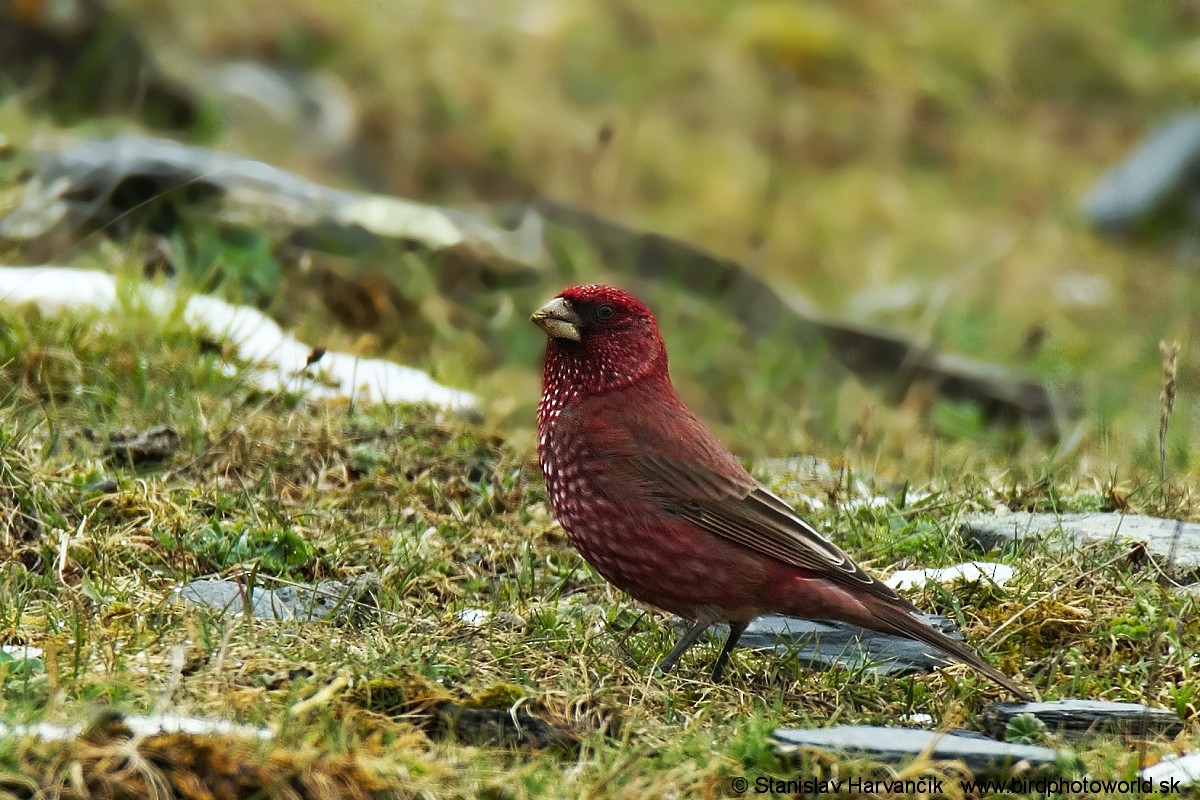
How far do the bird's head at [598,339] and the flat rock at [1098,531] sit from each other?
4.18 ft

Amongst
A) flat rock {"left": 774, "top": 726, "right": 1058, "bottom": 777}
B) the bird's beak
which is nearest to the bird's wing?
the bird's beak

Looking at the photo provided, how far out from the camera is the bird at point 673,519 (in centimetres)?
444

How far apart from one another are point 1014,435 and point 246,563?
4330 millimetres

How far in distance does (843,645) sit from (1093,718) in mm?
878

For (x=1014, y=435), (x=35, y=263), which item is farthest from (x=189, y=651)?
(x=1014, y=435)

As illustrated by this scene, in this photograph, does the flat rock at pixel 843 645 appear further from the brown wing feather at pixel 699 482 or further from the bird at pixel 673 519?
the brown wing feather at pixel 699 482

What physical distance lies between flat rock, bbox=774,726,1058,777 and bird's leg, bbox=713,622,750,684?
0.75m

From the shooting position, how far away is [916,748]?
358 centimetres

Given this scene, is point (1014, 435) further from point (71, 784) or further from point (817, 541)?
point (71, 784)

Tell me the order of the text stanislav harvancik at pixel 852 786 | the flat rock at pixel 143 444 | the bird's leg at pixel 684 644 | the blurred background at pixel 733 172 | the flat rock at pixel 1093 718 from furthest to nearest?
the blurred background at pixel 733 172, the flat rock at pixel 143 444, the bird's leg at pixel 684 644, the flat rock at pixel 1093 718, the text stanislav harvancik at pixel 852 786

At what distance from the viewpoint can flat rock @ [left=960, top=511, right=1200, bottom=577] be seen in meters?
4.93

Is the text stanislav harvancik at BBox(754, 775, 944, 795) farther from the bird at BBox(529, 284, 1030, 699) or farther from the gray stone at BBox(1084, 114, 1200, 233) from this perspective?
the gray stone at BBox(1084, 114, 1200, 233)

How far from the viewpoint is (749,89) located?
14492 millimetres

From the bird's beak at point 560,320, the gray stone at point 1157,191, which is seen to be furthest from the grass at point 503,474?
the bird's beak at point 560,320
